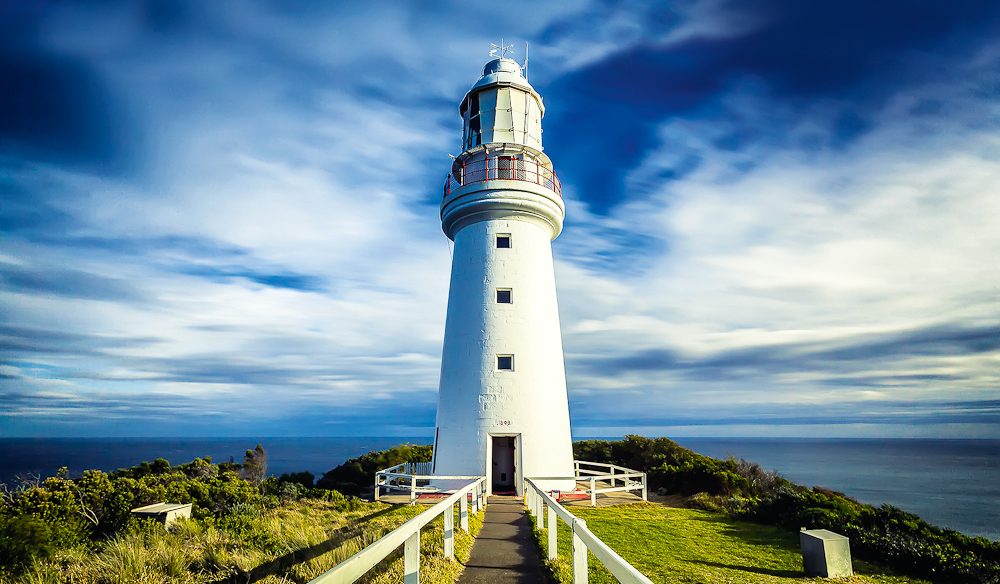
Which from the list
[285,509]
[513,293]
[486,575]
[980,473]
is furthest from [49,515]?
[980,473]

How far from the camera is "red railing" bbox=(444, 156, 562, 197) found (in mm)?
16922

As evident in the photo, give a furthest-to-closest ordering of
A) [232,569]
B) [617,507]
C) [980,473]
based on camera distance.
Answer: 1. [980,473]
2. [617,507]
3. [232,569]

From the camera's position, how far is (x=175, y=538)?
23.1 feet

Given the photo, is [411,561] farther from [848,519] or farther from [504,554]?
[848,519]

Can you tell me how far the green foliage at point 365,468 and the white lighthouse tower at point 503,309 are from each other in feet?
23.6

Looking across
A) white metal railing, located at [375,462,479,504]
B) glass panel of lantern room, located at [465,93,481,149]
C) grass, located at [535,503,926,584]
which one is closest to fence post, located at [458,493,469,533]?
grass, located at [535,503,926,584]

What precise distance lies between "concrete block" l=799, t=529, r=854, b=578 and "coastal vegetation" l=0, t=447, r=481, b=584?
4.87m

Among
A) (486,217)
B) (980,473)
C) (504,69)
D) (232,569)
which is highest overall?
(504,69)

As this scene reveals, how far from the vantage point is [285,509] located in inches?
494

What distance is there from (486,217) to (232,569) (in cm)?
1253

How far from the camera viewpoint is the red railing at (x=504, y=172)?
1692cm

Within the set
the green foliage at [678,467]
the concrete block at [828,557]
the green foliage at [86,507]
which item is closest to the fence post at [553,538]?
the concrete block at [828,557]

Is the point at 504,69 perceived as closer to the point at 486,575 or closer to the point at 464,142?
the point at 464,142

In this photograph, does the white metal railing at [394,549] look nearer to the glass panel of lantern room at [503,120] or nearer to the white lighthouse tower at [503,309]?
the white lighthouse tower at [503,309]
